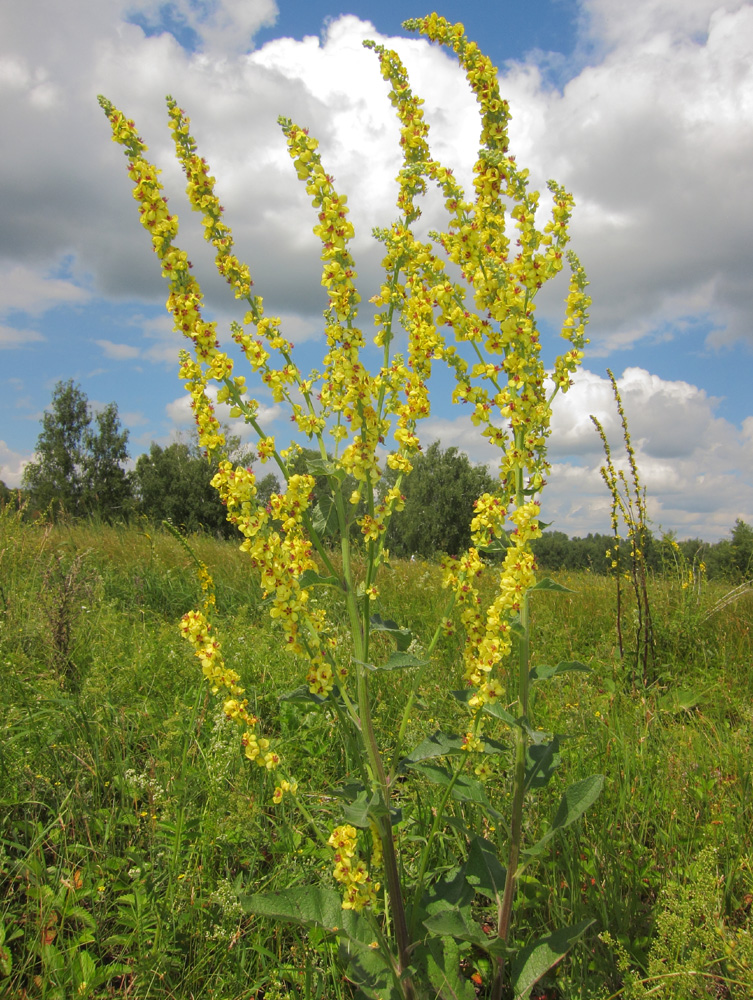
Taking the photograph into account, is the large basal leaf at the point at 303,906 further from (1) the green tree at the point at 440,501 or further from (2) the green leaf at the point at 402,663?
(1) the green tree at the point at 440,501

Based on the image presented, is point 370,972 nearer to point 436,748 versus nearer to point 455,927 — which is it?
point 455,927

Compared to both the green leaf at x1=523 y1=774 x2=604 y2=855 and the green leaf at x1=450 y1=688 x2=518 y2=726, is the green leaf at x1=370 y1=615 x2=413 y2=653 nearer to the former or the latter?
the green leaf at x1=450 y1=688 x2=518 y2=726

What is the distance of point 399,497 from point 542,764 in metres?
1.10

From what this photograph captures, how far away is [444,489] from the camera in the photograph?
51.3m

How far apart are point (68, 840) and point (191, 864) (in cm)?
66

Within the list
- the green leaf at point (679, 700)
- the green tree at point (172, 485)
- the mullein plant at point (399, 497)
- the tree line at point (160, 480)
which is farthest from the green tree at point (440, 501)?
the mullein plant at point (399, 497)

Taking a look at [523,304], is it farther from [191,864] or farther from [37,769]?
[37,769]

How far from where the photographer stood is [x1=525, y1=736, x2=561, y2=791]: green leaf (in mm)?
1977

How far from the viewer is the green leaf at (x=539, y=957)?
1806 mm

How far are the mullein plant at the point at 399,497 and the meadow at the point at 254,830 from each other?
0.77 feet

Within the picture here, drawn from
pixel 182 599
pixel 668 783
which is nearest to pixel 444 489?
pixel 182 599

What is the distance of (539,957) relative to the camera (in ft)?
6.12

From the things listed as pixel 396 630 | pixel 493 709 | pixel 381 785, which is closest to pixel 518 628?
pixel 493 709

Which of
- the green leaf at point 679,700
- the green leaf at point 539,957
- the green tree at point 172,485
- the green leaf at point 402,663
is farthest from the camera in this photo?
the green tree at point 172,485
